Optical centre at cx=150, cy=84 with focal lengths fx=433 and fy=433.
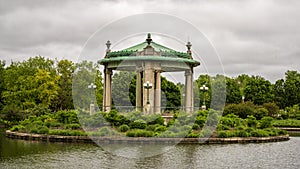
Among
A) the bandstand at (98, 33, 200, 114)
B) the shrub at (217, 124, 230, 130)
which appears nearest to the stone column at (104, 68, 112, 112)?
the bandstand at (98, 33, 200, 114)

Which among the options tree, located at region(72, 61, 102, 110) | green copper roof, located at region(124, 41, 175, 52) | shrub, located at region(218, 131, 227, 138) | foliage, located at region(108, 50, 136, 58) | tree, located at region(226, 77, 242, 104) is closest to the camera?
shrub, located at region(218, 131, 227, 138)

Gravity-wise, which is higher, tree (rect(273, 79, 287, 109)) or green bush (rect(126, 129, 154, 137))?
tree (rect(273, 79, 287, 109))

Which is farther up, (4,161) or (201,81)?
(201,81)

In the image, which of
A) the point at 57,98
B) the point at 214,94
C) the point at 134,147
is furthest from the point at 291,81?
the point at 134,147

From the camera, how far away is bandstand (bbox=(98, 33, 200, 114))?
26483mm

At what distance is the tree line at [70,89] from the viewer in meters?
41.5

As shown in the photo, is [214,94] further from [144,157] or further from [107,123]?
[144,157]

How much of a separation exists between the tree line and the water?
57.8 ft

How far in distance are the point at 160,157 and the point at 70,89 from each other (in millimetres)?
36691

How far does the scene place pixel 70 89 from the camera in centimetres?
5091

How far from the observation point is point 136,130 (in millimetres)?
21266

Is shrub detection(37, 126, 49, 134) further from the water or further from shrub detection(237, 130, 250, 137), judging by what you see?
shrub detection(237, 130, 250, 137)

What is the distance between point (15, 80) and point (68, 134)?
28.2m

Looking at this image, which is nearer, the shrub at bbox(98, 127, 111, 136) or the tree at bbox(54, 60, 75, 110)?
the shrub at bbox(98, 127, 111, 136)
